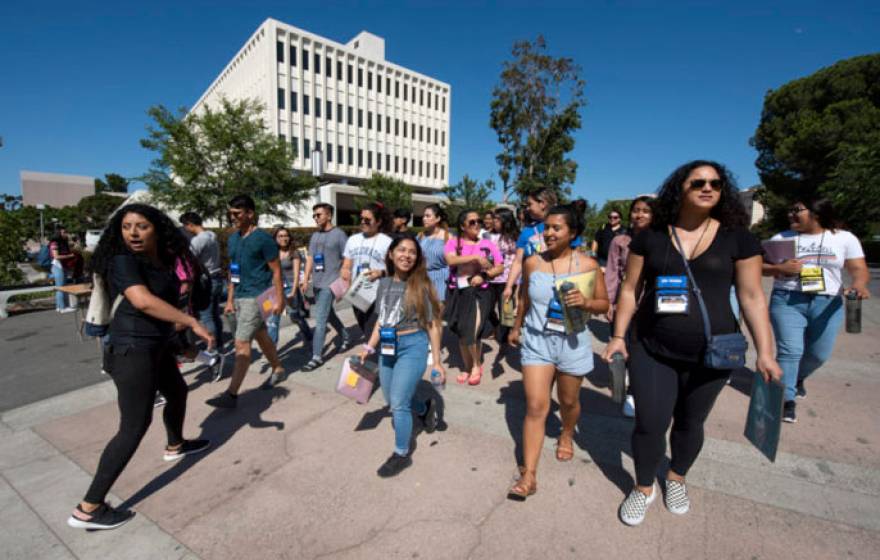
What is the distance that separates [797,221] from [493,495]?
3555mm

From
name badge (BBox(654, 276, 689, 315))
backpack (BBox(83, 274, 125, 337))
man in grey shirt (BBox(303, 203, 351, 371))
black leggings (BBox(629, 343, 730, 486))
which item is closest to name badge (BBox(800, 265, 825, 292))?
black leggings (BBox(629, 343, 730, 486))

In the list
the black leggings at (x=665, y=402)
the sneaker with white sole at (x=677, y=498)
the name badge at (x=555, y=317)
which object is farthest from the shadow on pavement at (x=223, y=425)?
the sneaker with white sole at (x=677, y=498)

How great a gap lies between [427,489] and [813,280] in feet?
11.6

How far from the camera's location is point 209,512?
2.43m

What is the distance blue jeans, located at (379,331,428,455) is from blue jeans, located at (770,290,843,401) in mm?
3112

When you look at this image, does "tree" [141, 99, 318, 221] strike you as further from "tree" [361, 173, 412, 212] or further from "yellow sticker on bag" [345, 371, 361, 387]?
"yellow sticker on bag" [345, 371, 361, 387]

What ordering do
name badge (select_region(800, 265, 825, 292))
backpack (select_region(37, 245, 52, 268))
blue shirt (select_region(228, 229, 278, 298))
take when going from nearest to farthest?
name badge (select_region(800, 265, 825, 292))
blue shirt (select_region(228, 229, 278, 298))
backpack (select_region(37, 245, 52, 268))

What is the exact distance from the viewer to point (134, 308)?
2.37 metres

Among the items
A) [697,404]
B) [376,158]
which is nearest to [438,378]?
[697,404]

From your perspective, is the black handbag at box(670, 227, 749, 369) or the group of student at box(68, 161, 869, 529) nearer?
the black handbag at box(670, 227, 749, 369)

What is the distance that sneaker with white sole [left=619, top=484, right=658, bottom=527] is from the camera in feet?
7.25

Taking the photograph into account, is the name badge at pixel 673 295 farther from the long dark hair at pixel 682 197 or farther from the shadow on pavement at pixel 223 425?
the shadow on pavement at pixel 223 425

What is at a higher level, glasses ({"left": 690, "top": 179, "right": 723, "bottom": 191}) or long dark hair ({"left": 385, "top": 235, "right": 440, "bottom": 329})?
glasses ({"left": 690, "top": 179, "right": 723, "bottom": 191})

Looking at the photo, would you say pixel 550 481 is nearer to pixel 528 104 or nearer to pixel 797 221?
pixel 797 221
